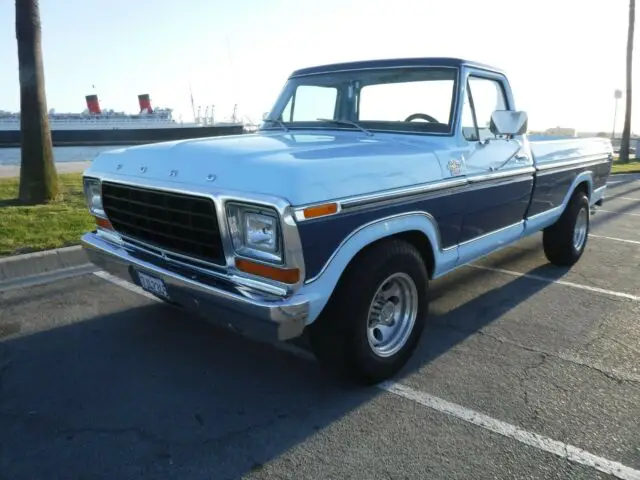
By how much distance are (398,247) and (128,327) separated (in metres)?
2.27

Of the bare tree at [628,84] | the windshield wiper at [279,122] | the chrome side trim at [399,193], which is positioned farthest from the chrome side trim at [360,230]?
the bare tree at [628,84]

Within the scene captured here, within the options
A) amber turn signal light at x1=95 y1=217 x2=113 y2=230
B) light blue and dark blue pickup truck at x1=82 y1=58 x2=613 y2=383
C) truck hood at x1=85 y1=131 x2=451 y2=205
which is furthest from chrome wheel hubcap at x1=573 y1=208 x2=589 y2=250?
amber turn signal light at x1=95 y1=217 x2=113 y2=230

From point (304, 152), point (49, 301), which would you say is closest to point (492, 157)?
point (304, 152)

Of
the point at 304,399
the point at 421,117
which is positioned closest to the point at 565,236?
the point at 421,117

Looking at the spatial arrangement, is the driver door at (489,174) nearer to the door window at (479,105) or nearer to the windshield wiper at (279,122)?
the door window at (479,105)

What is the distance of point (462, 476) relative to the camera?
2477mm

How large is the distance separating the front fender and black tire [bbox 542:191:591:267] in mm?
2821

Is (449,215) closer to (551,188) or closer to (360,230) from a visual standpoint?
(360,230)

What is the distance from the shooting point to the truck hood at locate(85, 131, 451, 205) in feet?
8.80

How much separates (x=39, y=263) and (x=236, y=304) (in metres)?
3.77

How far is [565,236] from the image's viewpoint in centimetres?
574

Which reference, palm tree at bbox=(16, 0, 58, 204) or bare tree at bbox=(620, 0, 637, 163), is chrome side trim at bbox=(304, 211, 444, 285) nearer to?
palm tree at bbox=(16, 0, 58, 204)

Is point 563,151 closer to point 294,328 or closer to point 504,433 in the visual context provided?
point 504,433

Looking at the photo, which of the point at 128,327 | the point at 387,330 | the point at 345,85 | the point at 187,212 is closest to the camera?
the point at 187,212
